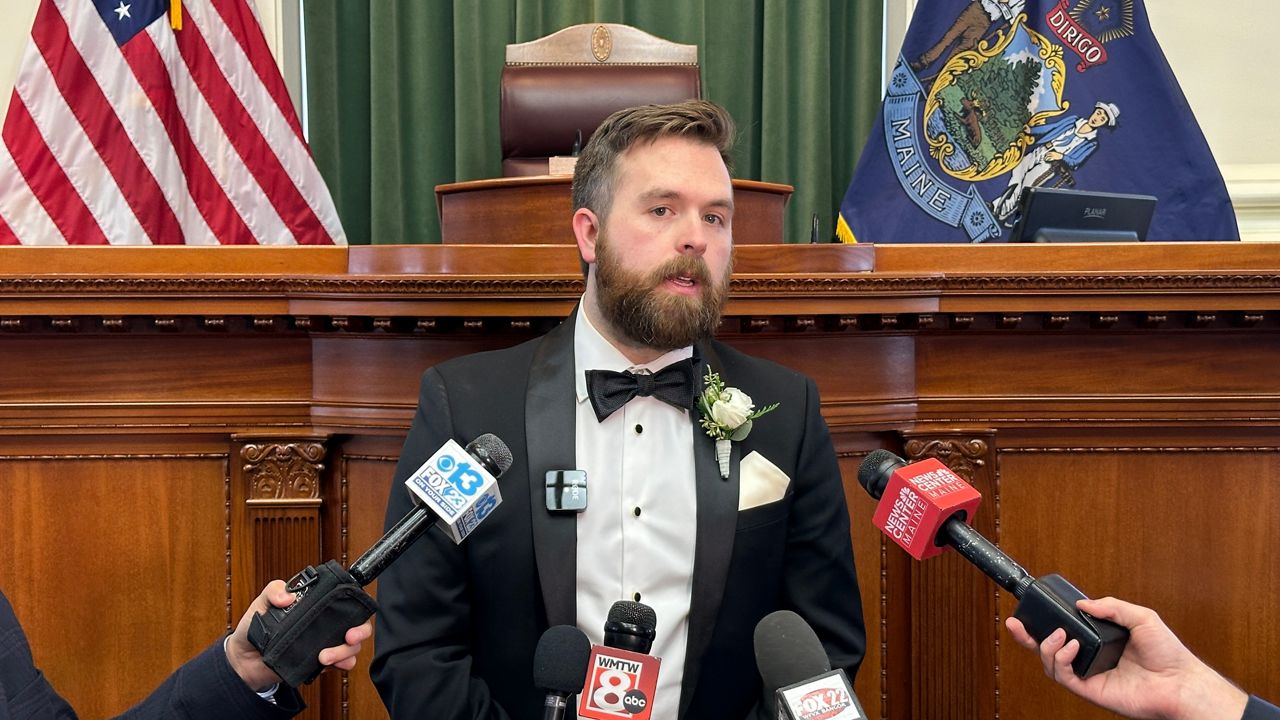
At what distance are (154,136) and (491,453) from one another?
325cm

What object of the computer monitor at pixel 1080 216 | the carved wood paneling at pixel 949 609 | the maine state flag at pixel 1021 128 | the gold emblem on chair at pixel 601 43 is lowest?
the carved wood paneling at pixel 949 609

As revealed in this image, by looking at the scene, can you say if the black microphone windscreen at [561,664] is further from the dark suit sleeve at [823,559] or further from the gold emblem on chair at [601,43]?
the gold emblem on chair at [601,43]

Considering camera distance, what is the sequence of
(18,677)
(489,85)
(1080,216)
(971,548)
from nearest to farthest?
1. (971,548)
2. (18,677)
3. (1080,216)
4. (489,85)

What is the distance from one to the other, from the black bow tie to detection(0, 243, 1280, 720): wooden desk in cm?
36

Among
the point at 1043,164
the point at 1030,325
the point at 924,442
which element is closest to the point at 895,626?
the point at 924,442

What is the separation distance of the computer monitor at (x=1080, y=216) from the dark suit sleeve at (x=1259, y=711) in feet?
4.37

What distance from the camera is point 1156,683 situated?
1299mm

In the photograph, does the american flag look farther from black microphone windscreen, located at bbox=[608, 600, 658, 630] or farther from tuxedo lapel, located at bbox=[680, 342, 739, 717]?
black microphone windscreen, located at bbox=[608, 600, 658, 630]

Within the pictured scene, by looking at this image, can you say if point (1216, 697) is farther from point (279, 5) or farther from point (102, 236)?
point (279, 5)

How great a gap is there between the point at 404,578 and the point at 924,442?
104 cm

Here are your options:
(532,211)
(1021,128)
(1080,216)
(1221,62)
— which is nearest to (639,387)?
(532,211)

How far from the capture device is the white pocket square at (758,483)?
5.58 feet

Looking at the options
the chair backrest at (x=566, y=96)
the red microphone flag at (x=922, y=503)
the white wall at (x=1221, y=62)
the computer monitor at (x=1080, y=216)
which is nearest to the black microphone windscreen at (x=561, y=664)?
the red microphone flag at (x=922, y=503)

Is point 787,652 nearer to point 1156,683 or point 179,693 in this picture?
point 1156,683
